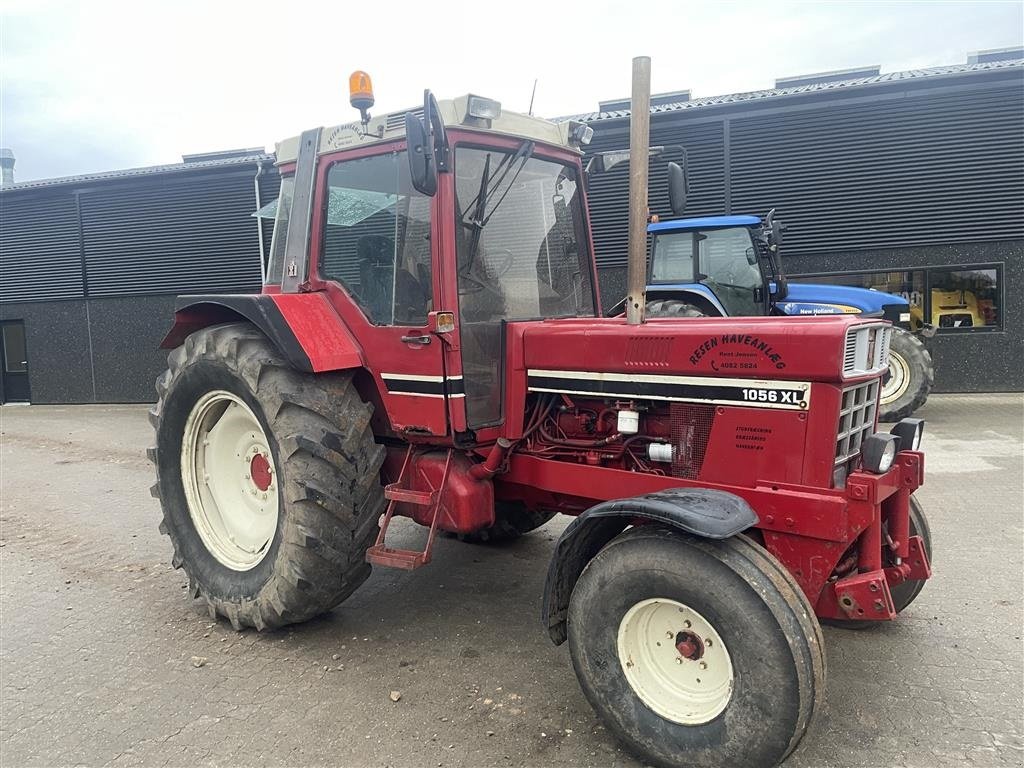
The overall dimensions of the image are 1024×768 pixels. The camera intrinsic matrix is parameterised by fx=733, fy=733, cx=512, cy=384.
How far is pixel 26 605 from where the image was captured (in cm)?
411

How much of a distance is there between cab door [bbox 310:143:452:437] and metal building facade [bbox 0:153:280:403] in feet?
29.8

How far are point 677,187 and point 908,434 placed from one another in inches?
63.3

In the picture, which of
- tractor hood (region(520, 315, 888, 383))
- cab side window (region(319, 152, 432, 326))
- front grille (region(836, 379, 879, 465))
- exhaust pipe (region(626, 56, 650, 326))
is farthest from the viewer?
cab side window (region(319, 152, 432, 326))

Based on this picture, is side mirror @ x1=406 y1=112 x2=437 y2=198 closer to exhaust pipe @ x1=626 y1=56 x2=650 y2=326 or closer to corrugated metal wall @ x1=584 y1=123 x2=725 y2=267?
exhaust pipe @ x1=626 y1=56 x2=650 y2=326

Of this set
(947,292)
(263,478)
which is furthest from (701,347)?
(947,292)

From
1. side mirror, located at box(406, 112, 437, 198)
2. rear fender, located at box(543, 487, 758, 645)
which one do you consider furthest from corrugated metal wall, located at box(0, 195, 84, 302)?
rear fender, located at box(543, 487, 758, 645)

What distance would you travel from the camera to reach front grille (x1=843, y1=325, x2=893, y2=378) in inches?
105

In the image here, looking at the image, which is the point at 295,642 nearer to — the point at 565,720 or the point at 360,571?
the point at 360,571

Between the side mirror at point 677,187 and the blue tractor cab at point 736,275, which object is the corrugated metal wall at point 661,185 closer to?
the blue tractor cab at point 736,275

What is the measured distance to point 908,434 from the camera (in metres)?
3.18

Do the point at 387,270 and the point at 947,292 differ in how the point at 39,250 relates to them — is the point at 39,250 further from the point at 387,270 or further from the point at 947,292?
the point at 947,292

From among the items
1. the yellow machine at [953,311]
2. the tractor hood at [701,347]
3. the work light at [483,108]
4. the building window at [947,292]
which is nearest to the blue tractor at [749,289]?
the building window at [947,292]

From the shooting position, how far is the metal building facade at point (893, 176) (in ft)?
33.5

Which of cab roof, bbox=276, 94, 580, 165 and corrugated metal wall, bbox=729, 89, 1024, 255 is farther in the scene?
corrugated metal wall, bbox=729, 89, 1024, 255
